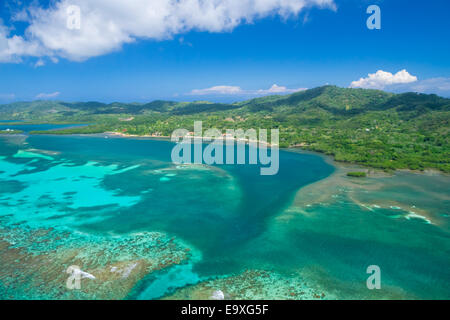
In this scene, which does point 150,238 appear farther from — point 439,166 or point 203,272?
point 439,166

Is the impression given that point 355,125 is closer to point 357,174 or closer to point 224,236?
point 357,174

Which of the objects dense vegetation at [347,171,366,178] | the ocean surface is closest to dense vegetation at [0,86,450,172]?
dense vegetation at [347,171,366,178]

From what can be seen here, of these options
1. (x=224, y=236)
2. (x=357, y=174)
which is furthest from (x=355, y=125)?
(x=224, y=236)

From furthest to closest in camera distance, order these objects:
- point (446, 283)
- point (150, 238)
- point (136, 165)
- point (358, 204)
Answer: point (136, 165), point (358, 204), point (150, 238), point (446, 283)

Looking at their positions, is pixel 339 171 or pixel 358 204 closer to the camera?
pixel 358 204

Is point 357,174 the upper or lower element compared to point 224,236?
upper

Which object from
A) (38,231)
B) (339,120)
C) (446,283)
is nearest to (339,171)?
(446,283)

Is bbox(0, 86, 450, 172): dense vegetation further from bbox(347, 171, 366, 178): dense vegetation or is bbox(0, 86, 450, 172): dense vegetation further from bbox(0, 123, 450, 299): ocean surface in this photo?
bbox(0, 123, 450, 299): ocean surface
